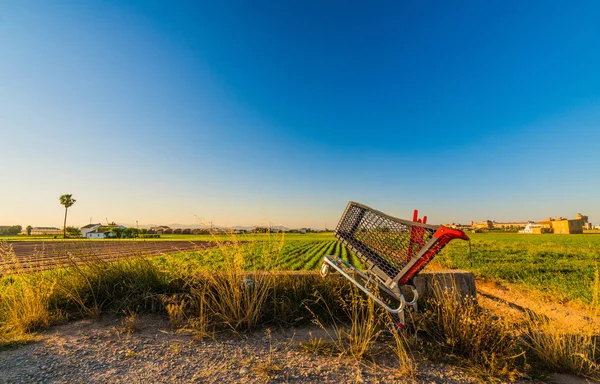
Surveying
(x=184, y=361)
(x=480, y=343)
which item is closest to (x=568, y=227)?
(x=480, y=343)

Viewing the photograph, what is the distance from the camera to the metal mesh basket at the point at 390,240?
282cm

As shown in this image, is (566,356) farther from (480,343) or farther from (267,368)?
(267,368)

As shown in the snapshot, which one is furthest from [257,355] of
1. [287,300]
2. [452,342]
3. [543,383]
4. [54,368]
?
[543,383]

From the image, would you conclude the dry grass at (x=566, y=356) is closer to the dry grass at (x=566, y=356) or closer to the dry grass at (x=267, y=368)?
the dry grass at (x=566, y=356)

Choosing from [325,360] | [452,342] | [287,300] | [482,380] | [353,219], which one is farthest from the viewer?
[287,300]

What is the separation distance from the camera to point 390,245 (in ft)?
11.1

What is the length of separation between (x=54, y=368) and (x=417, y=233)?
389 cm

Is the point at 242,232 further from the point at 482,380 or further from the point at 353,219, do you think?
the point at 482,380

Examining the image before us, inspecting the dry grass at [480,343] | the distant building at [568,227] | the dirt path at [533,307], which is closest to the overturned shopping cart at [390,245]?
the dry grass at [480,343]

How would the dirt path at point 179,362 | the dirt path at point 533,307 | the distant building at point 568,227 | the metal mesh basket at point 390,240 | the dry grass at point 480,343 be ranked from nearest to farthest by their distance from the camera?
the dirt path at point 179,362 < the dry grass at point 480,343 < the metal mesh basket at point 390,240 < the dirt path at point 533,307 < the distant building at point 568,227

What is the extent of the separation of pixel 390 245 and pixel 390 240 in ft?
0.21

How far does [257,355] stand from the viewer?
2.92 metres

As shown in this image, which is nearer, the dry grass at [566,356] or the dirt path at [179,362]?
the dirt path at [179,362]

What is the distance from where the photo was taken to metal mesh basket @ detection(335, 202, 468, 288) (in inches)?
111
